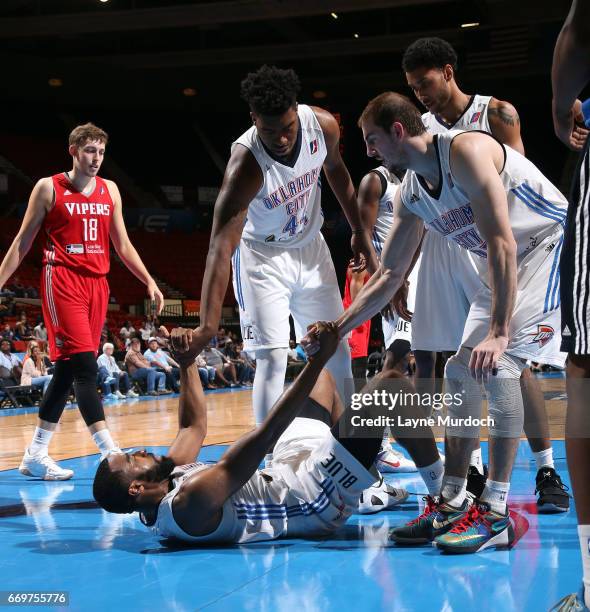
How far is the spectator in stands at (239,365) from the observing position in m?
16.8

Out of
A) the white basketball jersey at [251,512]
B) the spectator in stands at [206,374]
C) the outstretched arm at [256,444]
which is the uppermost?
the outstretched arm at [256,444]

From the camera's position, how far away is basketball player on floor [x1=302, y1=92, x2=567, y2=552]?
9.11 feet

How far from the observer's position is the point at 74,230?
16.2 feet

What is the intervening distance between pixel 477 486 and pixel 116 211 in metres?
2.83

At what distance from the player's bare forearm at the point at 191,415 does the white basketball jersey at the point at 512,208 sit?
112 centimetres

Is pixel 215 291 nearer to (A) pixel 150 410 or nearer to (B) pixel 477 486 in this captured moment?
(B) pixel 477 486

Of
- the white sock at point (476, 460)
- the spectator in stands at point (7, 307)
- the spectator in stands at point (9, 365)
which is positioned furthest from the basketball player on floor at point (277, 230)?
the spectator in stands at point (7, 307)

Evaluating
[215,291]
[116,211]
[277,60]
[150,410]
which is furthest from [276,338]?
[277,60]

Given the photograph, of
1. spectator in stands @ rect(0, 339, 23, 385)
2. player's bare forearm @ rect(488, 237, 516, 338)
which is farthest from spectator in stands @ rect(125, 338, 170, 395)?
player's bare forearm @ rect(488, 237, 516, 338)

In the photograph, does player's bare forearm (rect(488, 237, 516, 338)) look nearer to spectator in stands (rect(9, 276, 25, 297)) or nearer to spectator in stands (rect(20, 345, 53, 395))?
spectator in stands (rect(20, 345, 53, 395))

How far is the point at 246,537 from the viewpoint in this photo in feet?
10.1

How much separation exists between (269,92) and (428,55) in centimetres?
84

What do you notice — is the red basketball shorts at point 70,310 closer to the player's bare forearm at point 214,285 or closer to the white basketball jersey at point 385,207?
the player's bare forearm at point 214,285

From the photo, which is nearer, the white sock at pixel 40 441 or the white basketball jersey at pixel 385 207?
the white sock at pixel 40 441
